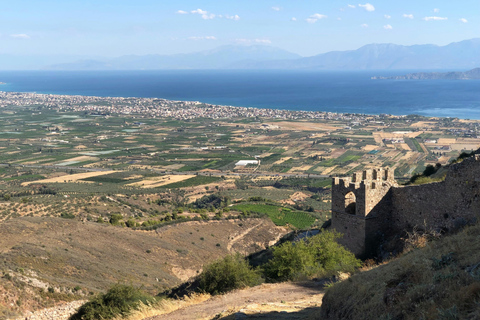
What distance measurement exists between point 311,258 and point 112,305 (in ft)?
25.4

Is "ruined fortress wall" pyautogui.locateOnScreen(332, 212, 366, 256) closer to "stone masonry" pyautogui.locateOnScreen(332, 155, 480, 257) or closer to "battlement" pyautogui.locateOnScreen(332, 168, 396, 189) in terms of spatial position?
"stone masonry" pyautogui.locateOnScreen(332, 155, 480, 257)

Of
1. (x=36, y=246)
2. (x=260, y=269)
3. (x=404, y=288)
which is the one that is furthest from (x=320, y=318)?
(x=36, y=246)

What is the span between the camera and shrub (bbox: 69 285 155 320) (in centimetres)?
1692

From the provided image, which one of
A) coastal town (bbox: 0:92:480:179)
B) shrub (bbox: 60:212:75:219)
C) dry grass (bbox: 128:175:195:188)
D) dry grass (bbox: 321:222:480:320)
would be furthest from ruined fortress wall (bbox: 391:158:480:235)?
coastal town (bbox: 0:92:480:179)

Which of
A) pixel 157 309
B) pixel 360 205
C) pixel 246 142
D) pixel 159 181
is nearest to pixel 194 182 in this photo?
pixel 159 181

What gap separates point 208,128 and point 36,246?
5461 inches

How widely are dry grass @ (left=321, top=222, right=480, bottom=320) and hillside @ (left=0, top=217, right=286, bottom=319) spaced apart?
49.7 ft

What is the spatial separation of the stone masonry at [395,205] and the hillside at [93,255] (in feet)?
34.5

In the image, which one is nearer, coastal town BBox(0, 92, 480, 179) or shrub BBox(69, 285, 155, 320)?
shrub BBox(69, 285, 155, 320)

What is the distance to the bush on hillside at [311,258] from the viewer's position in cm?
1853

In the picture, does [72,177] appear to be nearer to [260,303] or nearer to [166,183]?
[166,183]

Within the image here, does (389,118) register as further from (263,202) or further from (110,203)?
(110,203)

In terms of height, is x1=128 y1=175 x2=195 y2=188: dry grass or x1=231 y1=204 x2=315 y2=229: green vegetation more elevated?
x1=231 y1=204 x2=315 y2=229: green vegetation

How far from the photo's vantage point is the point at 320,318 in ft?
33.9
